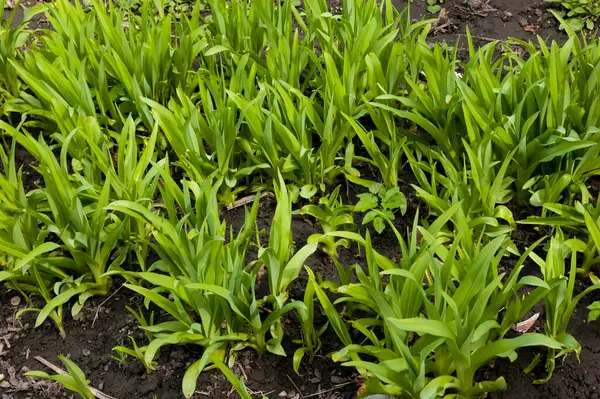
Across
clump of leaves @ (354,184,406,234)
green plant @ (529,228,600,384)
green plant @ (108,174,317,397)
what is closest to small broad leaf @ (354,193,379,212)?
clump of leaves @ (354,184,406,234)

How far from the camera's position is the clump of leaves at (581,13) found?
3168 mm

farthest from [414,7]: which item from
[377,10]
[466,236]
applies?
[466,236]

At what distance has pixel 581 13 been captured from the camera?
10.7 ft

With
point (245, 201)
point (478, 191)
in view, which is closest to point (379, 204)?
point (478, 191)

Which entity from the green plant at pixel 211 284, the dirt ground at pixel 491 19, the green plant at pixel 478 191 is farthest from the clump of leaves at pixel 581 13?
the green plant at pixel 211 284

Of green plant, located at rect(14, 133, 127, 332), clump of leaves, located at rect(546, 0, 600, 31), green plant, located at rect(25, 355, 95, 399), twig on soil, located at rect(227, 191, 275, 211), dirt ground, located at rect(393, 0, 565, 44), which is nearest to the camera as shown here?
green plant, located at rect(25, 355, 95, 399)

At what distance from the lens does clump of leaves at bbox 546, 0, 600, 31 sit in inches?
125

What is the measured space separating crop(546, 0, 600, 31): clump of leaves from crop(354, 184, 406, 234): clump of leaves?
1.72 metres

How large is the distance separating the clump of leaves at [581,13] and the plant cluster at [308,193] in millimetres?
909

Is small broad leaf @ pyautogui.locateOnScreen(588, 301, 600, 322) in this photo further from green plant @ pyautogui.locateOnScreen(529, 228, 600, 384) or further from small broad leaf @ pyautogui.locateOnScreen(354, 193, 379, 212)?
small broad leaf @ pyautogui.locateOnScreen(354, 193, 379, 212)

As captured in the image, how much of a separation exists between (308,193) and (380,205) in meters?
0.26

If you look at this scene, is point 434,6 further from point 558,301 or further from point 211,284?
point 211,284

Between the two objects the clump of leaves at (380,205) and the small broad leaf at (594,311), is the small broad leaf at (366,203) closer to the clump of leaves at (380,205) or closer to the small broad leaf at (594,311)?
the clump of leaves at (380,205)

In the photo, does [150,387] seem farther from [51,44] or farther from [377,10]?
[377,10]
